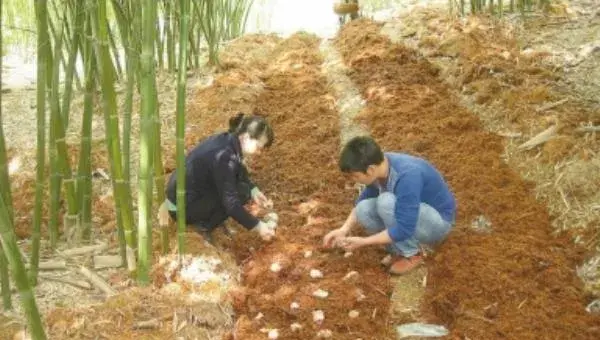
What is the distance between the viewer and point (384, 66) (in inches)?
276

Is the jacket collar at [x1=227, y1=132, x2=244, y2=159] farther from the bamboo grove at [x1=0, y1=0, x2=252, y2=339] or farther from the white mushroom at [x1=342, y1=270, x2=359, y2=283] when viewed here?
the white mushroom at [x1=342, y1=270, x2=359, y2=283]

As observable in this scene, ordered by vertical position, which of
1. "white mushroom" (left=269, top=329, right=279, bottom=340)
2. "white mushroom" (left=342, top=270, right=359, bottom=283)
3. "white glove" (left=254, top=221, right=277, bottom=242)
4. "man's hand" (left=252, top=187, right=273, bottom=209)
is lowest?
"white mushroom" (left=269, top=329, right=279, bottom=340)

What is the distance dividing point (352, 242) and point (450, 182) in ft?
4.59

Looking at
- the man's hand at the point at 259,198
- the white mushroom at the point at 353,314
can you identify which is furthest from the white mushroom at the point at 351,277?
the man's hand at the point at 259,198

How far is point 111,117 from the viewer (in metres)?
2.95

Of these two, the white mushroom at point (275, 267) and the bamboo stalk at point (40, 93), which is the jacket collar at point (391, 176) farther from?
the bamboo stalk at point (40, 93)

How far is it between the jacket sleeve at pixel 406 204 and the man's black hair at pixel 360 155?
21 centimetres

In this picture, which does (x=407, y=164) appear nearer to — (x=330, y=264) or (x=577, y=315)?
(x=330, y=264)

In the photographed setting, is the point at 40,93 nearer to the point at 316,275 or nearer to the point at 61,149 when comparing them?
the point at 61,149

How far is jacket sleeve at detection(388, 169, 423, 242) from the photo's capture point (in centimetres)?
325

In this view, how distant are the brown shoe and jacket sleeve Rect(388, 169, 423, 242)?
0.29 meters

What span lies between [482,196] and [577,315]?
129 cm

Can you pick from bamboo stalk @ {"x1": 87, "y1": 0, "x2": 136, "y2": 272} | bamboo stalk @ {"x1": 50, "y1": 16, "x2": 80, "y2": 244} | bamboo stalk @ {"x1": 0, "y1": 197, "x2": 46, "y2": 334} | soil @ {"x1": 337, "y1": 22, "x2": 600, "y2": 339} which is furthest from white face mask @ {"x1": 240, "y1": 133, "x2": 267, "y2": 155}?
bamboo stalk @ {"x1": 0, "y1": 197, "x2": 46, "y2": 334}

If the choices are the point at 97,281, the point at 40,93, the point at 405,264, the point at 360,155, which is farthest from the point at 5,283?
the point at 405,264
